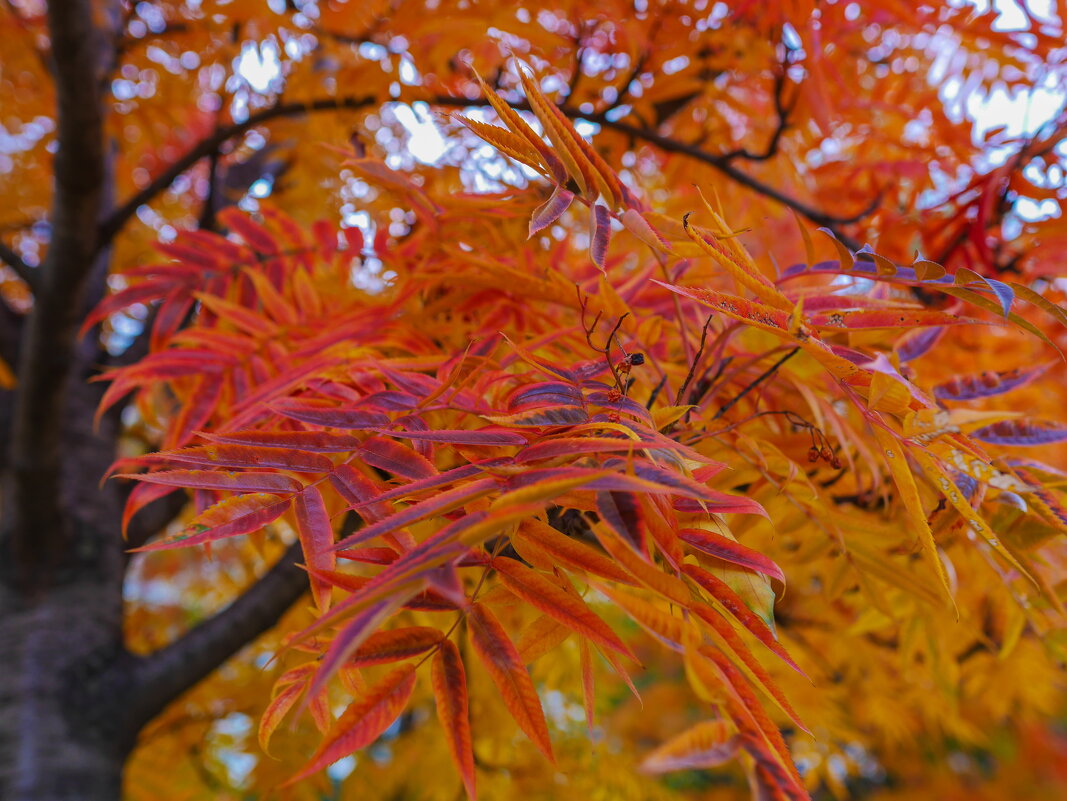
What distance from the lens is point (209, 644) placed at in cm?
121

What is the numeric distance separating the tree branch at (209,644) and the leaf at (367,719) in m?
0.84

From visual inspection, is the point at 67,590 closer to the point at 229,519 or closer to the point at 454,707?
the point at 229,519

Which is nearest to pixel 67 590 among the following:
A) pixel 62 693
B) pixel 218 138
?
pixel 62 693

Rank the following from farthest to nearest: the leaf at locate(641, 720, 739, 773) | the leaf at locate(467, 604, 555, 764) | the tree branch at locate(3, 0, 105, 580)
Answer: the tree branch at locate(3, 0, 105, 580) < the leaf at locate(467, 604, 555, 764) < the leaf at locate(641, 720, 739, 773)

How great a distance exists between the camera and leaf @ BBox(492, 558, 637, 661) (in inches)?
15.8

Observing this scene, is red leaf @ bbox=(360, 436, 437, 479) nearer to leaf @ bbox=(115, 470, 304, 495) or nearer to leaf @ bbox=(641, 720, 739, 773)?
leaf @ bbox=(115, 470, 304, 495)

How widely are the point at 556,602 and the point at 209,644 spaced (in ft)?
3.34

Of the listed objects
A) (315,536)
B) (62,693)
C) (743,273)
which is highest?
(743,273)

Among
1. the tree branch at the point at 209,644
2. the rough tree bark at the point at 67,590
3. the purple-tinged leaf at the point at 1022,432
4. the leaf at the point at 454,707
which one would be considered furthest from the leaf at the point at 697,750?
the tree branch at the point at 209,644

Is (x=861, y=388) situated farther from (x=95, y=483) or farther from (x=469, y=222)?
(x=95, y=483)

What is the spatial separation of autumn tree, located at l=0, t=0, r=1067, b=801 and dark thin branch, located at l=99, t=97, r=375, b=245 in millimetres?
19

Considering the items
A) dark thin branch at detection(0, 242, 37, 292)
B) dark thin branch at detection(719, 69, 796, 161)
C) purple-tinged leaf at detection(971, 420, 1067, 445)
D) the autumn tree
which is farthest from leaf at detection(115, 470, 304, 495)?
dark thin branch at detection(0, 242, 37, 292)

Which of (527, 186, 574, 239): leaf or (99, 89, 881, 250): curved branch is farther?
(99, 89, 881, 250): curved branch

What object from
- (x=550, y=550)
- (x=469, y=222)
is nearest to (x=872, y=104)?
(x=469, y=222)
